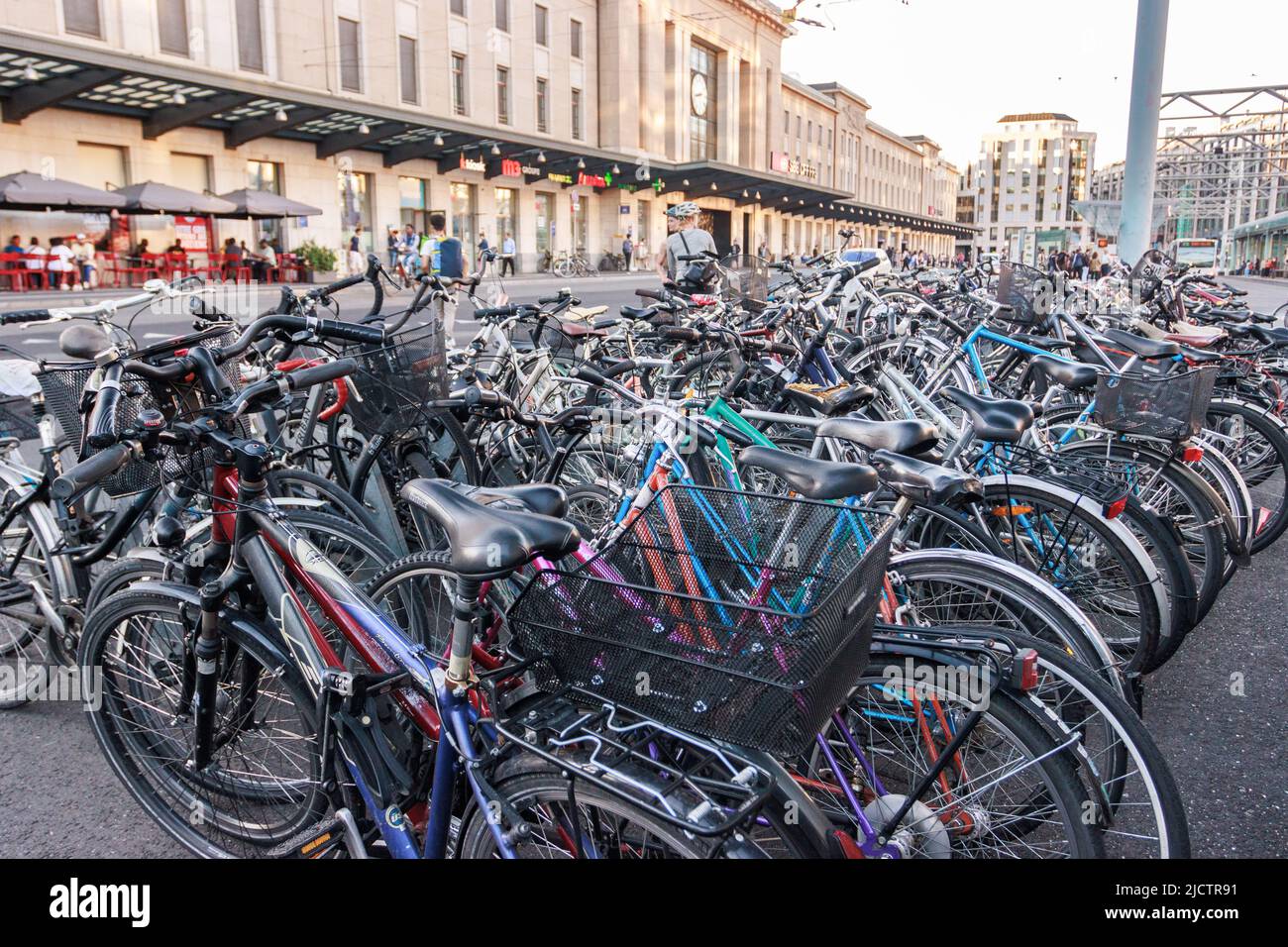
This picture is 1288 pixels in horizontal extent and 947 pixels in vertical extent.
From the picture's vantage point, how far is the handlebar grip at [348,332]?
111 inches

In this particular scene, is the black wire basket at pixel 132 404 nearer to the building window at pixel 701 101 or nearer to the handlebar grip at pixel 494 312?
the handlebar grip at pixel 494 312

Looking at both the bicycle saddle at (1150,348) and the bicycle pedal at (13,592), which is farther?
the bicycle saddle at (1150,348)

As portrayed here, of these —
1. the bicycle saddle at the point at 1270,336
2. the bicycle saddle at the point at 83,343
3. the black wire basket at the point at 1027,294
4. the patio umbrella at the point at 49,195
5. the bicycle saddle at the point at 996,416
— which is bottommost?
the bicycle saddle at the point at 996,416

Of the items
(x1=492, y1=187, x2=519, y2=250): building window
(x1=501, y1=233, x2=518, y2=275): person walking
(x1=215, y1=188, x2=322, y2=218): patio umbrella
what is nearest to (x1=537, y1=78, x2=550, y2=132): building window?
(x1=492, y1=187, x2=519, y2=250): building window

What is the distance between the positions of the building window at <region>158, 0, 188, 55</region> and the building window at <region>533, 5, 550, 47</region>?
698 inches

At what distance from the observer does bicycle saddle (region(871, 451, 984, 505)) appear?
2156mm

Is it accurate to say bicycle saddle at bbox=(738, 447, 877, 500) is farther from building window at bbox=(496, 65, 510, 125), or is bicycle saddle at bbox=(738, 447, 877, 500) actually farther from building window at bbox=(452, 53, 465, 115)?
building window at bbox=(496, 65, 510, 125)

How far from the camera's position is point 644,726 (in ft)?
5.50

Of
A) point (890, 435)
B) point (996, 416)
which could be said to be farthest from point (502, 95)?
point (890, 435)

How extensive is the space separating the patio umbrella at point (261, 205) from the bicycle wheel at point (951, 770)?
27019mm

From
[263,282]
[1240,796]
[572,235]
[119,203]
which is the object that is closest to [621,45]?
[572,235]

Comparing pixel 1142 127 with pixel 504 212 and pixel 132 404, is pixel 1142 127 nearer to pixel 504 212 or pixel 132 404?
pixel 132 404

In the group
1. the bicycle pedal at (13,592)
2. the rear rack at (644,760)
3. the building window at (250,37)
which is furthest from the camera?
the building window at (250,37)

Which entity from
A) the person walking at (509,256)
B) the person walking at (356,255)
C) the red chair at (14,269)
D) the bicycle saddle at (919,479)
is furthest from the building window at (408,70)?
the bicycle saddle at (919,479)
